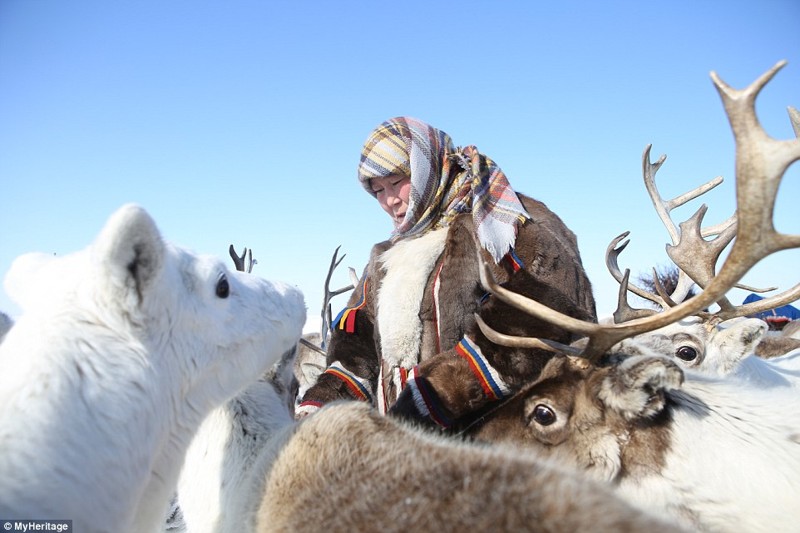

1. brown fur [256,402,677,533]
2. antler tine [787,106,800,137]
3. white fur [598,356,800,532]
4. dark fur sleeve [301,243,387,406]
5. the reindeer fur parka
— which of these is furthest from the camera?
antler tine [787,106,800,137]

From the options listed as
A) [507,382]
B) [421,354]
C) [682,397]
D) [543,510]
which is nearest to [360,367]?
[421,354]

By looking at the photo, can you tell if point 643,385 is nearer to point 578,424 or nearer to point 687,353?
point 578,424

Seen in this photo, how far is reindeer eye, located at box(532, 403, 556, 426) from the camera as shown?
2.67 metres

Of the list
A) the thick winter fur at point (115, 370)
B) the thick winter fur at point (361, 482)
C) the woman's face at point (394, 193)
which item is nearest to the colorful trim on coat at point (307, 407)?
the thick winter fur at point (361, 482)

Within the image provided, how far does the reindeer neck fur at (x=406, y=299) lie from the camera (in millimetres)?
3465

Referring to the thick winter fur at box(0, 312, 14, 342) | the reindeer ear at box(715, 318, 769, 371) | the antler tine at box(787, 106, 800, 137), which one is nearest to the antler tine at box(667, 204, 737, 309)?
the reindeer ear at box(715, 318, 769, 371)

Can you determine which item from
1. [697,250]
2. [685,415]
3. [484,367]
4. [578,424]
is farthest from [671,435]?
[697,250]

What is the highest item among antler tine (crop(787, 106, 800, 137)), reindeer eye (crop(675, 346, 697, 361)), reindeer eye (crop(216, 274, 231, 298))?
antler tine (crop(787, 106, 800, 137))

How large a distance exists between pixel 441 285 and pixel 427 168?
0.84m

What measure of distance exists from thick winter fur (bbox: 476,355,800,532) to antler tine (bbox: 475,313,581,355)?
8 cm

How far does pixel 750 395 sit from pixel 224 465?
2.35 metres

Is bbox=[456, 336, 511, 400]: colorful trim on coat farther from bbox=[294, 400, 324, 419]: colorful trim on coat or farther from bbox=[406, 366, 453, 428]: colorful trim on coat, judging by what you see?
bbox=[294, 400, 324, 419]: colorful trim on coat

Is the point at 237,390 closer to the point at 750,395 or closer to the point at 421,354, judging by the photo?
the point at 421,354

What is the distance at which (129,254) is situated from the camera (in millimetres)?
1739
